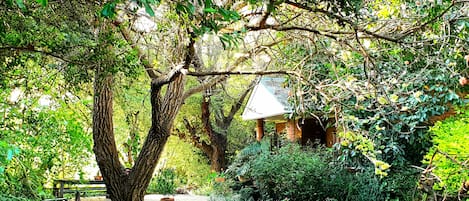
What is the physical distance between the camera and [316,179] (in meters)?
9.06

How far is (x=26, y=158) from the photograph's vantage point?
564 cm

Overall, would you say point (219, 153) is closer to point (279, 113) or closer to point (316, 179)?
point (279, 113)

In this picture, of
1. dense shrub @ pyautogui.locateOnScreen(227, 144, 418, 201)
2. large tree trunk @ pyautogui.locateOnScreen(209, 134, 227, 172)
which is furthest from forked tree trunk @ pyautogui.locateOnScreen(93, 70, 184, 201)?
large tree trunk @ pyautogui.locateOnScreen(209, 134, 227, 172)

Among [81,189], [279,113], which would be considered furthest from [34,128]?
[279,113]

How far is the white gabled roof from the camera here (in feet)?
39.2

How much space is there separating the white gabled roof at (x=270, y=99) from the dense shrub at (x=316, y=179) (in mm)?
1591

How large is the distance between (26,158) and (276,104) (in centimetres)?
753

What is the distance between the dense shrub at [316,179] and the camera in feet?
27.3


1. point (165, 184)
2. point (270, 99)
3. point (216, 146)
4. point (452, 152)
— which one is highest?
point (270, 99)

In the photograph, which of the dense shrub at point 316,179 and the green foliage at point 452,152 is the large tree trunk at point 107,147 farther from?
the green foliage at point 452,152

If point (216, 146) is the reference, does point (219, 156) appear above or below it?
below

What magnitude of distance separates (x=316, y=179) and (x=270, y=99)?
4.00 metres

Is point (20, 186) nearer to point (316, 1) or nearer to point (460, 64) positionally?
point (316, 1)

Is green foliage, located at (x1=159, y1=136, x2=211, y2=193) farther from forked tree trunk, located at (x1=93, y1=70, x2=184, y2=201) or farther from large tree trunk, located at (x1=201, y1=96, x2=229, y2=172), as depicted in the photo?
forked tree trunk, located at (x1=93, y1=70, x2=184, y2=201)
